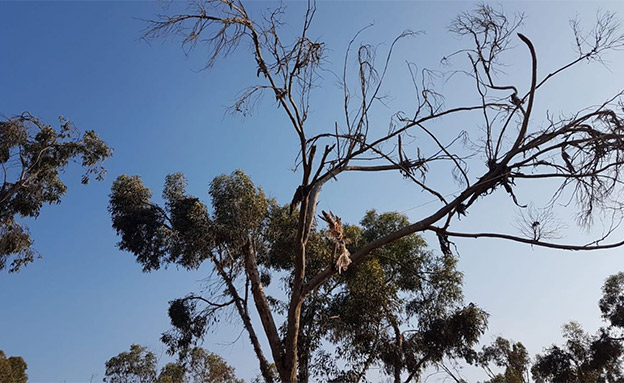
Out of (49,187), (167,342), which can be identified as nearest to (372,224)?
(167,342)

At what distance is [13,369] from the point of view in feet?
65.2

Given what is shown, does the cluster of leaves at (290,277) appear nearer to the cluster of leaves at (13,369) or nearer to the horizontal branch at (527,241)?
the horizontal branch at (527,241)

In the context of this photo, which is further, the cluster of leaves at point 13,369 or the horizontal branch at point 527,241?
the cluster of leaves at point 13,369

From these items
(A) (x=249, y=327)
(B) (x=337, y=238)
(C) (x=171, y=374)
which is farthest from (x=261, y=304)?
(C) (x=171, y=374)

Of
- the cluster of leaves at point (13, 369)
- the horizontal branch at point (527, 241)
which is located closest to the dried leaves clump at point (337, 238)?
the horizontal branch at point (527, 241)

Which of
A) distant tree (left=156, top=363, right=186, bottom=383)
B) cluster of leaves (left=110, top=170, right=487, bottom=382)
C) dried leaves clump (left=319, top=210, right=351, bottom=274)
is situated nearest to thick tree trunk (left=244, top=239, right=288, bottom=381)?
cluster of leaves (left=110, top=170, right=487, bottom=382)

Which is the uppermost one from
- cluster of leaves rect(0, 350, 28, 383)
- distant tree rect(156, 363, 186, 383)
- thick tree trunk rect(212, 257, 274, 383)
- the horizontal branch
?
cluster of leaves rect(0, 350, 28, 383)

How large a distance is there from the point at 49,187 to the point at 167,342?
16.5 ft

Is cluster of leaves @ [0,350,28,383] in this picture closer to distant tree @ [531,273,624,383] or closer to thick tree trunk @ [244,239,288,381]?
thick tree trunk @ [244,239,288,381]

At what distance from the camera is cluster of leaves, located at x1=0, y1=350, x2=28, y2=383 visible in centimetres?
1741

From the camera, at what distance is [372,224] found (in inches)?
499

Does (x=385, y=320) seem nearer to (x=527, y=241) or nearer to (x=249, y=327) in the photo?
(x=249, y=327)

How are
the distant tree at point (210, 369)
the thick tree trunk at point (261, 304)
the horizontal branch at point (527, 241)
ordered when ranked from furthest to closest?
the distant tree at point (210, 369) → the thick tree trunk at point (261, 304) → the horizontal branch at point (527, 241)

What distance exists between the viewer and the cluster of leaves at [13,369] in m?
17.4
